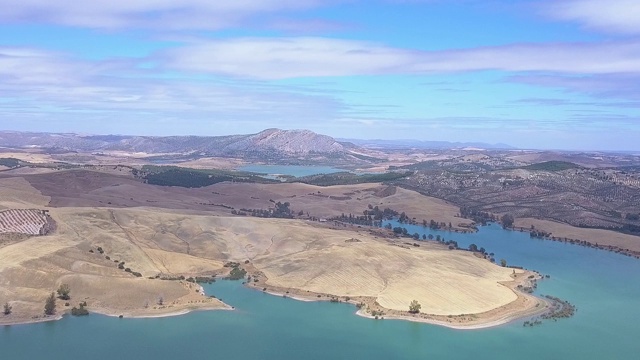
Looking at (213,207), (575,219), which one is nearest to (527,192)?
(575,219)

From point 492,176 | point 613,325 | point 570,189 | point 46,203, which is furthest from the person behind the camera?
point 492,176

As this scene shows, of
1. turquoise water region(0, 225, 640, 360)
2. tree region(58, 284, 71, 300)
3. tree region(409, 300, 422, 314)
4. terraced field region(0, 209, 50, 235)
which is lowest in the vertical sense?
turquoise water region(0, 225, 640, 360)

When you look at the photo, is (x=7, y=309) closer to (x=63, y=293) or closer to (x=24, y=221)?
(x=63, y=293)

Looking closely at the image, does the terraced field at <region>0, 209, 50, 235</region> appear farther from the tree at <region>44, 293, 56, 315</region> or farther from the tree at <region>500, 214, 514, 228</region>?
the tree at <region>500, 214, 514, 228</region>

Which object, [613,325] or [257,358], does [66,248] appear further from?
[613,325]

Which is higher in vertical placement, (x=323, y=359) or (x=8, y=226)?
(x=8, y=226)

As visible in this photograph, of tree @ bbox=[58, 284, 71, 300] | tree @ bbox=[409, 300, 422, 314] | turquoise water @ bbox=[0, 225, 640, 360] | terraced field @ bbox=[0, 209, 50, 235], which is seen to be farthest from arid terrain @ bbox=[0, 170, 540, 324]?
turquoise water @ bbox=[0, 225, 640, 360]

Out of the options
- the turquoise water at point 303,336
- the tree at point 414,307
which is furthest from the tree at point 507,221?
the tree at point 414,307

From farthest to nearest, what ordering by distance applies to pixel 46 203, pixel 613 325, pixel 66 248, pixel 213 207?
pixel 213 207 → pixel 46 203 → pixel 66 248 → pixel 613 325
